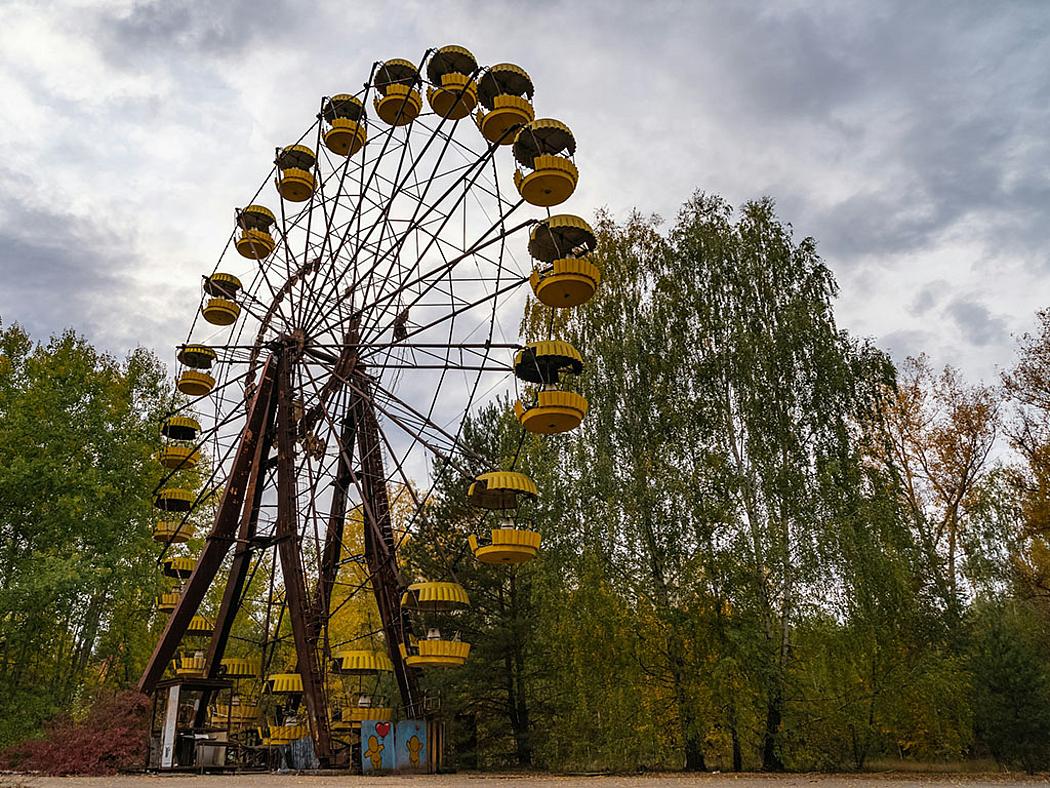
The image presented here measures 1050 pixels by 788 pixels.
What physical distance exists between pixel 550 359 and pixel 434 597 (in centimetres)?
475

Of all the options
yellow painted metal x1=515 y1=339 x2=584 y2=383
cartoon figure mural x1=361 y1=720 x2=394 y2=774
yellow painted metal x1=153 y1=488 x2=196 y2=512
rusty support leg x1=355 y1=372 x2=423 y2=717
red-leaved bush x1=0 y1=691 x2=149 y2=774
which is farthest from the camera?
yellow painted metal x1=153 y1=488 x2=196 y2=512

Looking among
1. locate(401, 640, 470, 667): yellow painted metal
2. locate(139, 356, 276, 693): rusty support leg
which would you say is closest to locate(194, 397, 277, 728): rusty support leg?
locate(139, 356, 276, 693): rusty support leg

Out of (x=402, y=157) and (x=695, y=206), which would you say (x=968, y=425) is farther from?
(x=402, y=157)

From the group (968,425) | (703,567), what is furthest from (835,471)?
(968,425)

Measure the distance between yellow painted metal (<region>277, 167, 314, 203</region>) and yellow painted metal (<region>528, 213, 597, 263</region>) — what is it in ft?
24.9

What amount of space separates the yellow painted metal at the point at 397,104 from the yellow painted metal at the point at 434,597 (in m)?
10.8

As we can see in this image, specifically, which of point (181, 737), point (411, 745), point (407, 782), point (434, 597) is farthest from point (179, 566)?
point (407, 782)

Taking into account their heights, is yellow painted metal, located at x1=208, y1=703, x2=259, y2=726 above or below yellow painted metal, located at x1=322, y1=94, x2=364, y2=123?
below

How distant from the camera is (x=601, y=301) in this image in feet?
70.4

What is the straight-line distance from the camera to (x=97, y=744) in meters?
14.9

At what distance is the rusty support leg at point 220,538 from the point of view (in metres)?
15.0

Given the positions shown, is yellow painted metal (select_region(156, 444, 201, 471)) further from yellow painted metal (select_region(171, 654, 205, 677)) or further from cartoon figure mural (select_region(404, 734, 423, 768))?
cartoon figure mural (select_region(404, 734, 423, 768))

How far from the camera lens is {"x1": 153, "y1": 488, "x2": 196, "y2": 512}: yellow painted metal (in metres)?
18.4

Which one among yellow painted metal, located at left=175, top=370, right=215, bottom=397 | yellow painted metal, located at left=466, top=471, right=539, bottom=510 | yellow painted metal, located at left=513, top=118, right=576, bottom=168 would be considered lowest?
yellow painted metal, located at left=466, top=471, right=539, bottom=510
